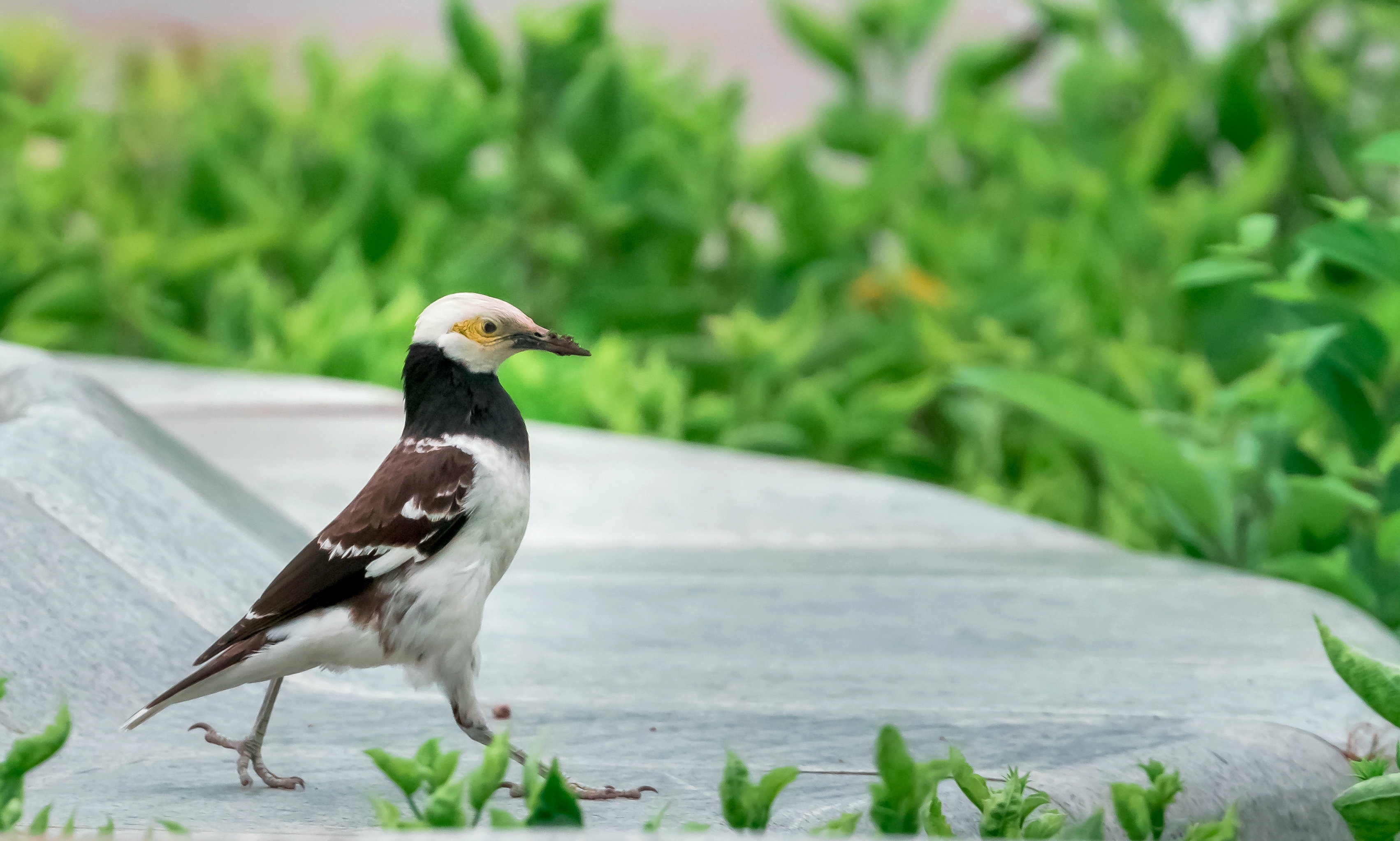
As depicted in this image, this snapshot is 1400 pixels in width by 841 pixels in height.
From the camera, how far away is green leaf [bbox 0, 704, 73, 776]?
1.47m

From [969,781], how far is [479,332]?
2.62 feet

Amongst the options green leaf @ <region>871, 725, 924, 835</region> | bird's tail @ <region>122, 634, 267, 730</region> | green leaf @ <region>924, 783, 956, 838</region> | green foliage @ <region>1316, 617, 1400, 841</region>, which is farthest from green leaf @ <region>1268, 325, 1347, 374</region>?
bird's tail @ <region>122, 634, 267, 730</region>

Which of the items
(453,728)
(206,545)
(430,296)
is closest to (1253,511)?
(453,728)

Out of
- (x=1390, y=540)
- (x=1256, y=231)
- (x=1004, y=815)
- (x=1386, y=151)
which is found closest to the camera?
(x=1004, y=815)

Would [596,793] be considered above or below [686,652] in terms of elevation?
below

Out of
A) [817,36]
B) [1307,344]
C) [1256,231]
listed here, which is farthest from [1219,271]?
[817,36]

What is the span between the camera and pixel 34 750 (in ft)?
4.85

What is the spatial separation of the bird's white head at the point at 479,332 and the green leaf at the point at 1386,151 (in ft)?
5.64

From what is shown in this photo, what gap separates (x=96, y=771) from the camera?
1990mm

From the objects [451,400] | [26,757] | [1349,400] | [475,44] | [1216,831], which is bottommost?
[1216,831]

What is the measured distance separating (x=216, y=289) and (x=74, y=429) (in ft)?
11.0

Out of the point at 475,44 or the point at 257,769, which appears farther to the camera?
the point at 475,44

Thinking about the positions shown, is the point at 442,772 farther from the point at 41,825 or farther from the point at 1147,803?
the point at 1147,803

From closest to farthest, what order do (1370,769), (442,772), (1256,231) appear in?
(442,772) → (1370,769) → (1256,231)
